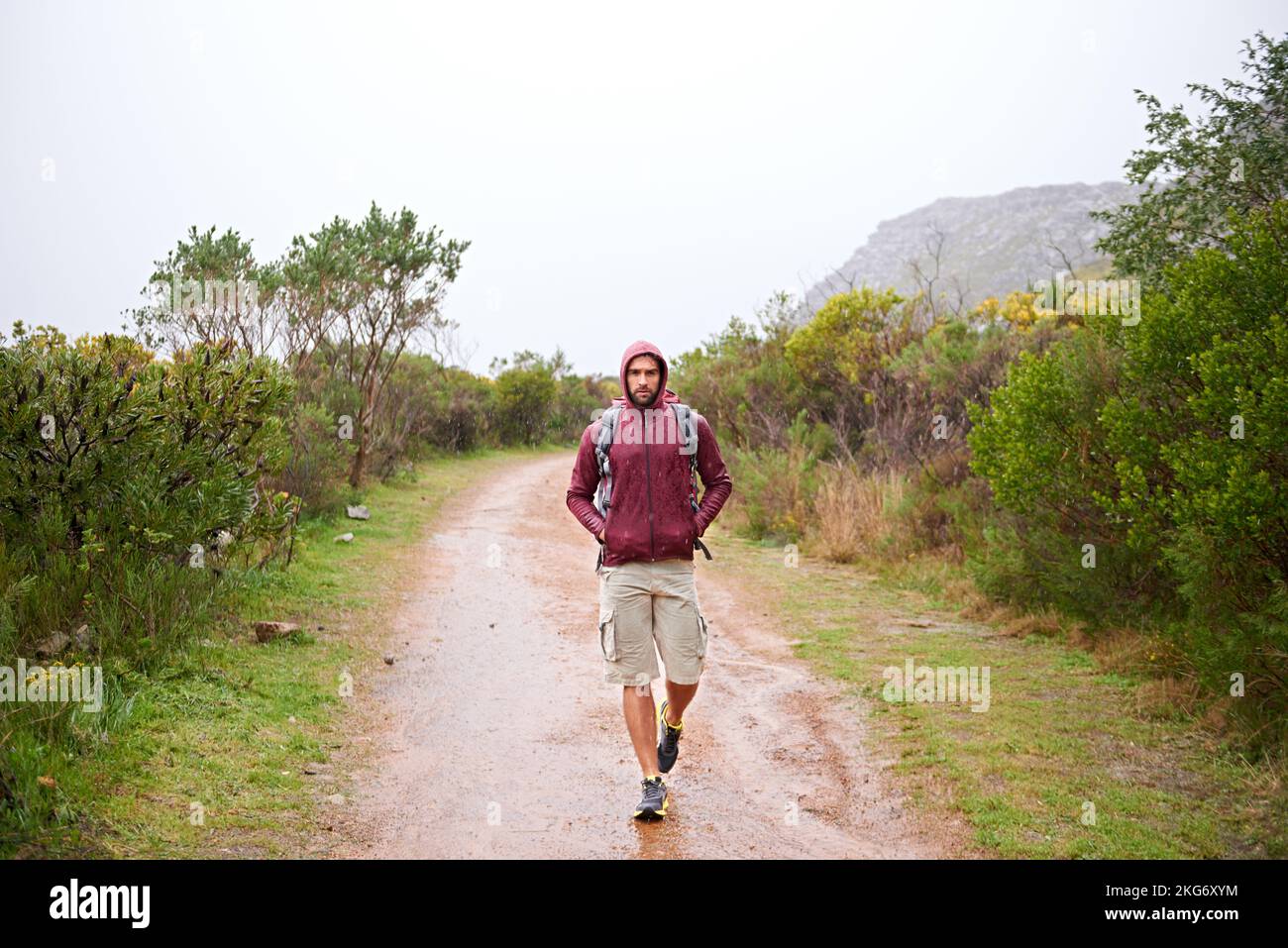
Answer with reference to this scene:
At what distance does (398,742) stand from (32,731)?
6.51ft

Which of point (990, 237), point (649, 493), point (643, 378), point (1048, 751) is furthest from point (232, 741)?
point (990, 237)

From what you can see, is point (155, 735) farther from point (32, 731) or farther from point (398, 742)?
point (398, 742)

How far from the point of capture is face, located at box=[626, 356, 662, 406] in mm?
4641

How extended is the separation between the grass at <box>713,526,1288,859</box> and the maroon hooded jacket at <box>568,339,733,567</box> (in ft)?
6.35

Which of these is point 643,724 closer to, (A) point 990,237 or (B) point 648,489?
(B) point 648,489

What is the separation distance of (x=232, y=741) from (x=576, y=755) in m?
1.95

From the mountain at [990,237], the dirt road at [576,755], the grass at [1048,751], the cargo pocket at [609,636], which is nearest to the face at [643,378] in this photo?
the cargo pocket at [609,636]

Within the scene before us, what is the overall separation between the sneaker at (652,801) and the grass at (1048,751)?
4.46 ft

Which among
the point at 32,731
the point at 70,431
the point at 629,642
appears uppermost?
the point at 70,431

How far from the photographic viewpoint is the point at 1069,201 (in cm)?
11794

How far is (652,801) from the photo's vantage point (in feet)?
15.3

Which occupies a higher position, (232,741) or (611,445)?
(611,445)

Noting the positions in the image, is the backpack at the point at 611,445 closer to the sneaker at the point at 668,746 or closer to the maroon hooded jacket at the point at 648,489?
the maroon hooded jacket at the point at 648,489

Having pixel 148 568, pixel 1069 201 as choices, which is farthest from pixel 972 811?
pixel 1069 201
